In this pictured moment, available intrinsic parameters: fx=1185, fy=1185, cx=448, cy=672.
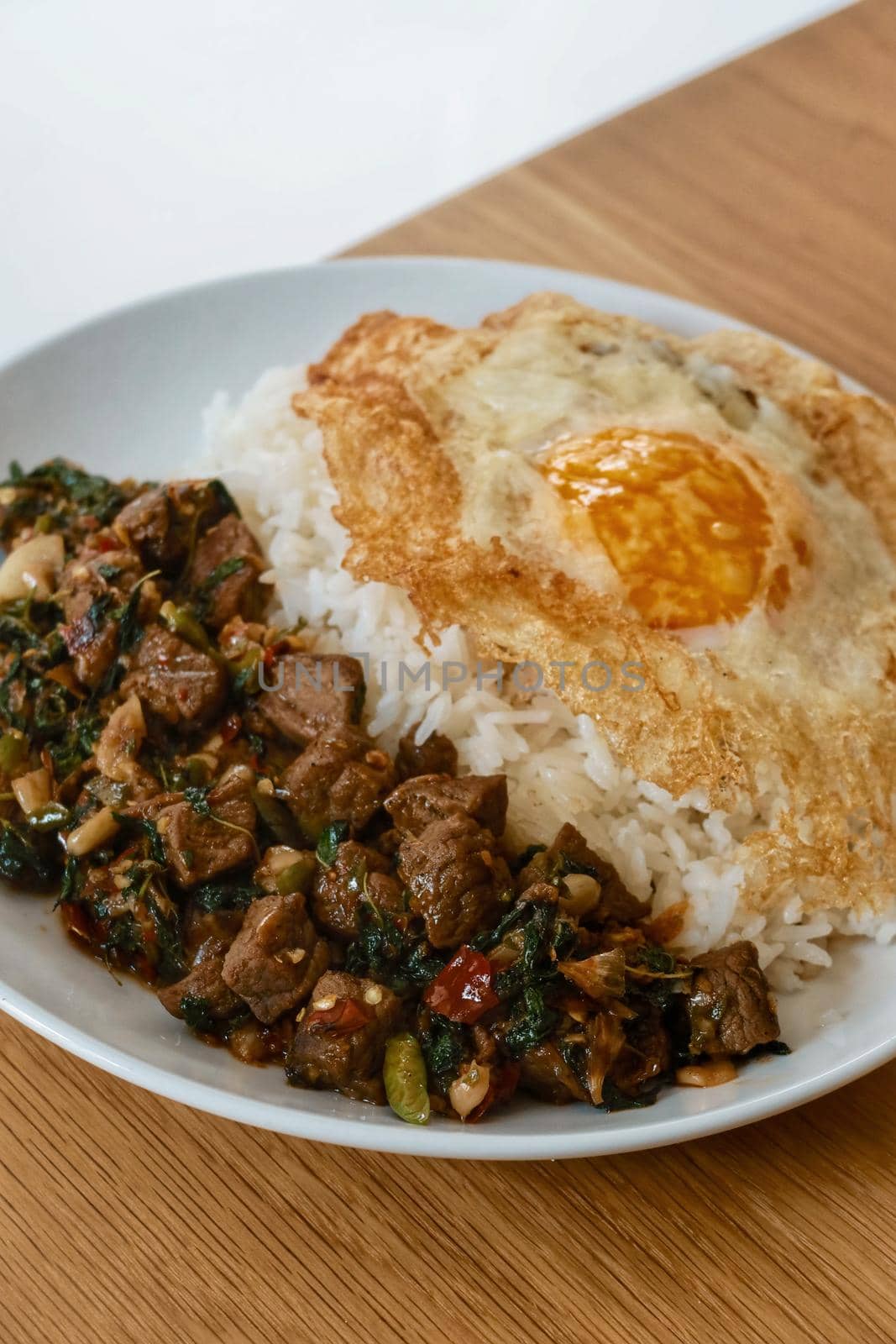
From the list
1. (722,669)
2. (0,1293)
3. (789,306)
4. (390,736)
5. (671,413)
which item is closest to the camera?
(0,1293)

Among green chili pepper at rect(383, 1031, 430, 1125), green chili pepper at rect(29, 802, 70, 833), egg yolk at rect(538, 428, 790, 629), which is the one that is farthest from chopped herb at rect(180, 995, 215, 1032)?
egg yolk at rect(538, 428, 790, 629)

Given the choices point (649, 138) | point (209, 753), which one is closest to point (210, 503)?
point (209, 753)

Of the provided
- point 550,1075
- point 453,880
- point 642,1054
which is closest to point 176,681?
point 453,880

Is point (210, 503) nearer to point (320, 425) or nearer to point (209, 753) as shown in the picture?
point (320, 425)

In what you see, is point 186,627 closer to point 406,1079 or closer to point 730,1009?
point 406,1079

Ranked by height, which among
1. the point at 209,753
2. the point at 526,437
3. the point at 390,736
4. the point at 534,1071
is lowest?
the point at 534,1071

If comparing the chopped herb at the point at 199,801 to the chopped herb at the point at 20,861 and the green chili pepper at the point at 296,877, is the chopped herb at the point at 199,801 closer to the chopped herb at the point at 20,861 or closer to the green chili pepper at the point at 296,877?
the green chili pepper at the point at 296,877
